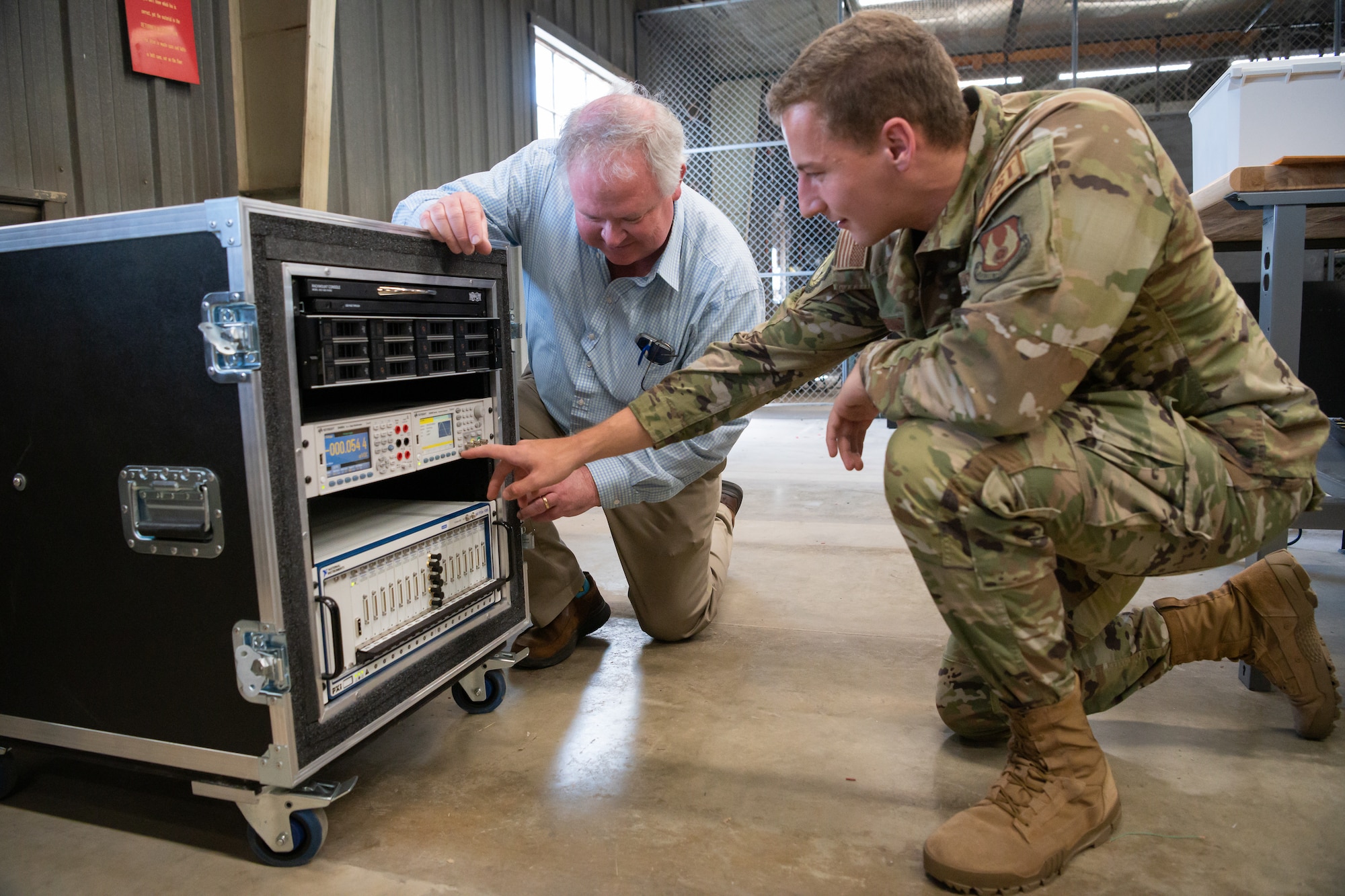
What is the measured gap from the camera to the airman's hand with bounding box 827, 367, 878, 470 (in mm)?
1266

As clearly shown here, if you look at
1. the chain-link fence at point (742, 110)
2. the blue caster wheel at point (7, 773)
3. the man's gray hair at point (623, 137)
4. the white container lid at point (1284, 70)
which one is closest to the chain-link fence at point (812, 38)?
the chain-link fence at point (742, 110)

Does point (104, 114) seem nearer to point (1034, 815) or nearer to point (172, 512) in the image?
point (172, 512)

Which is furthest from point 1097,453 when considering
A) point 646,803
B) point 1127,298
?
point 646,803

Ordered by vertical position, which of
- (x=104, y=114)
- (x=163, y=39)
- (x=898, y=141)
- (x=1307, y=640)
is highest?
(x=163, y=39)

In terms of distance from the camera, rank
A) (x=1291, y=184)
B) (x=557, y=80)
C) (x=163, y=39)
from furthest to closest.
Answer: (x=557, y=80) → (x=163, y=39) → (x=1291, y=184)

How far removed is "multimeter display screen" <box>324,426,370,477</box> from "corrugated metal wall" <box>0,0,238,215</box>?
149cm

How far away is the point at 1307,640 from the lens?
1319 millimetres

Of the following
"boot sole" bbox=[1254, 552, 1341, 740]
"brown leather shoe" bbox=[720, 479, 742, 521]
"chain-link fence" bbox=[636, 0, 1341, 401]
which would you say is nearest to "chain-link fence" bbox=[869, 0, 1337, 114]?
"chain-link fence" bbox=[636, 0, 1341, 401]

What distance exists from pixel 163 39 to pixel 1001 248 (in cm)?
248

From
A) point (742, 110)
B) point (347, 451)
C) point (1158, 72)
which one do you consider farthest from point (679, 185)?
point (1158, 72)

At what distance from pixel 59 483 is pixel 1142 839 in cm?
145

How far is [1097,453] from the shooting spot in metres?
1.05

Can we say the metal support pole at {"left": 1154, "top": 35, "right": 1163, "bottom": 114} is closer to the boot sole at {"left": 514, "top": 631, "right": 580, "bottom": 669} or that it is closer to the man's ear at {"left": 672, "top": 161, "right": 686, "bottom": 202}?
the man's ear at {"left": 672, "top": 161, "right": 686, "bottom": 202}

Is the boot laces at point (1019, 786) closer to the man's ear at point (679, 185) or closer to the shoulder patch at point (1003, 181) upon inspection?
the shoulder patch at point (1003, 181)
